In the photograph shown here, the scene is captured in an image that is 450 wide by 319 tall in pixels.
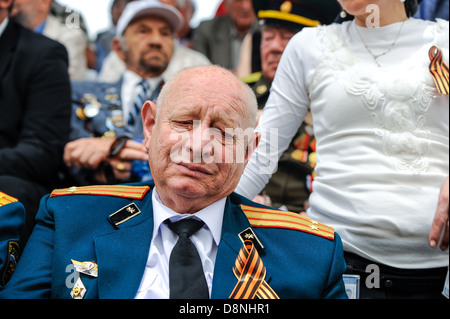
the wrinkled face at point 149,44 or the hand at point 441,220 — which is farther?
the wrinkled face at point 149,44

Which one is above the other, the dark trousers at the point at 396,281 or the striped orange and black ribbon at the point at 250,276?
the striped orange and black ribbon at the point at 250,276

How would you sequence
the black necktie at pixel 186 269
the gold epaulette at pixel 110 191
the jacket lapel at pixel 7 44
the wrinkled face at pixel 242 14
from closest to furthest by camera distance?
the black necktie at pixel 186 269 < the gold epaulette at pixel 110 191 < the jacket lapel at pixel 7 44 < the wrinkled face at pixel 242 14

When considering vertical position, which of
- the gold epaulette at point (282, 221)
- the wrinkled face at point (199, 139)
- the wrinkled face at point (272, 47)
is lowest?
the gold epaulette at point (282, 221)

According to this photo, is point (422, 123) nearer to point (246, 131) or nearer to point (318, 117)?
point (318, 117)

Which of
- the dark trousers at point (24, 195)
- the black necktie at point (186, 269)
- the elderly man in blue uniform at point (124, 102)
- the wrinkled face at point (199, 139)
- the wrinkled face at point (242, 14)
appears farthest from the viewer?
the wrinkled face at point (242, 14)

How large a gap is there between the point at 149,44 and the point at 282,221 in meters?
2.28

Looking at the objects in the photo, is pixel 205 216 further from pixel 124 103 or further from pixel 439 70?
pixel 124 103

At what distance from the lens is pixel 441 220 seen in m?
2.09

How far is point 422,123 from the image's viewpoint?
2277mm

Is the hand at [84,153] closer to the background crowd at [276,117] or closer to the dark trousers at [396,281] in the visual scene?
the background crowd at [276,117]

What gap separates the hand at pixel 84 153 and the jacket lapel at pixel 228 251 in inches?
46.5

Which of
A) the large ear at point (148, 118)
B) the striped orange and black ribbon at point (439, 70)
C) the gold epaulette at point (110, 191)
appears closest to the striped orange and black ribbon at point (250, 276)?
the gold epaulette at point (110, 191)

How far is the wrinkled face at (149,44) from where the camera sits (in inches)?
158

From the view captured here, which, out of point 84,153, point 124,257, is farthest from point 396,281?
point 84,153
